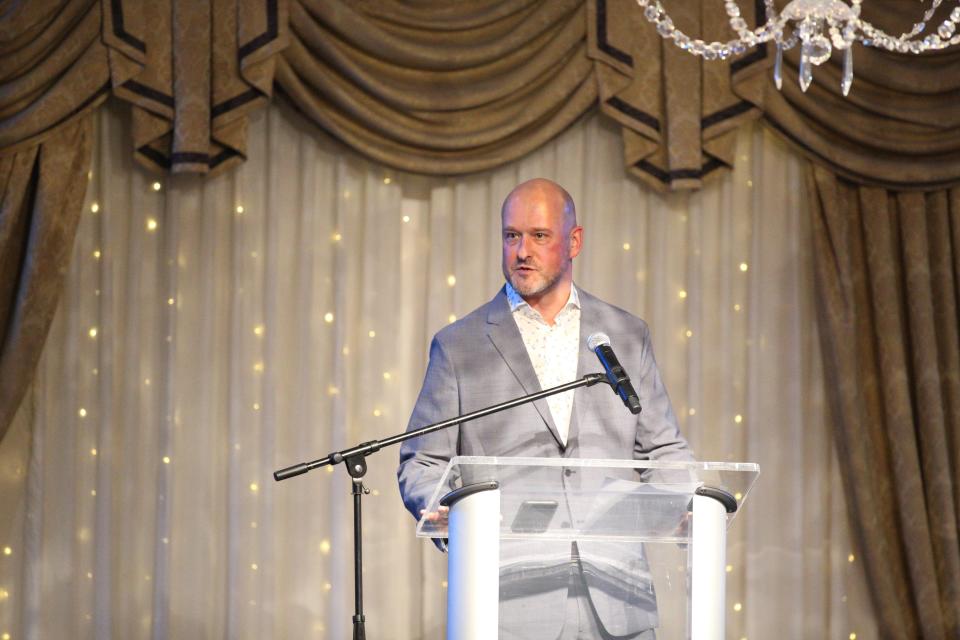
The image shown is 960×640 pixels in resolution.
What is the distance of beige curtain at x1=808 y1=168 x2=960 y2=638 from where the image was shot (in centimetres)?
500

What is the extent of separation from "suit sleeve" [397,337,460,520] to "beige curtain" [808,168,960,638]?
2349mm

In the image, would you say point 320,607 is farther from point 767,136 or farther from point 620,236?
point 767,136

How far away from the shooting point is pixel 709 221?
5.20m

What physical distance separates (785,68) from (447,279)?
1.56m

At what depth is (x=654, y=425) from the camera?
10.5 feet

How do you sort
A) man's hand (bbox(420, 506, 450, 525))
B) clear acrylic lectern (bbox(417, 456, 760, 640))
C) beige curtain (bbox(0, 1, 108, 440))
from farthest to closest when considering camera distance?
beige curtain (bbox(0, 1, 108, 440)) → man's hand (bbox(420, 506, 450, 525)) → clear acrylic lectern (bbox(417, 456, 760, 640))

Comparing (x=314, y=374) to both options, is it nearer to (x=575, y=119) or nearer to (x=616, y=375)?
(x=575, y=119)

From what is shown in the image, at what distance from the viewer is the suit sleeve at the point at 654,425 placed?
10.4ft

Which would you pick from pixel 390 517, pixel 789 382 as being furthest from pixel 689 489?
pixel 789 382

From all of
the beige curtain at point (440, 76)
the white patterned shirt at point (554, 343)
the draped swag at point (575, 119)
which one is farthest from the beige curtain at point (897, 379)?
the white patterned shirt at point (554, 343)

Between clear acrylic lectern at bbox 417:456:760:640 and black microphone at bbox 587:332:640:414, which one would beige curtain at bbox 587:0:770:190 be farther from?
clear acrylic lectern at bbox 417:456:760:640

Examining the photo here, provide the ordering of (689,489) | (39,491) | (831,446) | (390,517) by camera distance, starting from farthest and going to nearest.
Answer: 1. (831,446)
2. (390,517)
3. (39,491)
4. (689,489)

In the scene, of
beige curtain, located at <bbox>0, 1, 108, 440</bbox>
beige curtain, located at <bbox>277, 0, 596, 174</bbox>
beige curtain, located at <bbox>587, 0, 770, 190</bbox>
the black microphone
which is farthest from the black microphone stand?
beige curtain, located at <bbox>587, 0, 770, 190</bbox>

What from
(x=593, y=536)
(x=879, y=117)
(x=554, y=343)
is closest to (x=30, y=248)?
(x=554, y=343)
